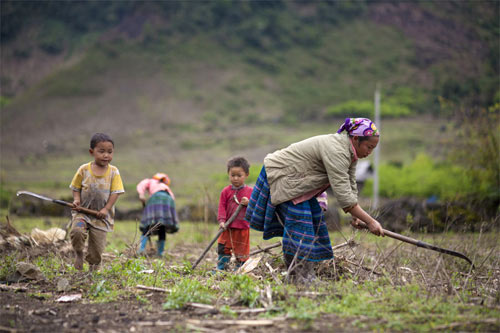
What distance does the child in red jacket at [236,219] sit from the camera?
5.61m

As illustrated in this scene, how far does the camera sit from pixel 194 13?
173ft

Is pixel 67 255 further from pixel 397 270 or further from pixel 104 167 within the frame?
pixel 397 270

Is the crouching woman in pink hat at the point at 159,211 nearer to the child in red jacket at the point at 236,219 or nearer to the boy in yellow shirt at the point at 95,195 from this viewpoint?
the child in red jacket at the point at 236,219

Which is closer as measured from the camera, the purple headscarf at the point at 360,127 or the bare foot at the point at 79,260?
the purple headscarf at the point at 360,127

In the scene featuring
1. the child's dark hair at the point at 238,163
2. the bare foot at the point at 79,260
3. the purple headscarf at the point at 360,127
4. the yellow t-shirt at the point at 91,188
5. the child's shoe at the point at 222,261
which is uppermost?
the purple headscarf at the point at 360,127

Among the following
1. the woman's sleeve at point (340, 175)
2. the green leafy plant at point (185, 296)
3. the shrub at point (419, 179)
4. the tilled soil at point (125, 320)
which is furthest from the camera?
the shrub at point (419, 179)

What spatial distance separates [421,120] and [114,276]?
116ft

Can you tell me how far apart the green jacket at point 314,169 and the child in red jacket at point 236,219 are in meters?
1.18

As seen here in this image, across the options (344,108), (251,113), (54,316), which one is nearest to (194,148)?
(251,113)

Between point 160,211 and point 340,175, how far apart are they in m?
3.91

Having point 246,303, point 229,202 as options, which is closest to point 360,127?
point 246,303

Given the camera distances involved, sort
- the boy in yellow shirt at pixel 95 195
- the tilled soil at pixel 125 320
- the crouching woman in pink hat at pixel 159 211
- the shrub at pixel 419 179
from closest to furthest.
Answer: the tilled soil at pixel 125 320
the boy in yellow shirt at pixel 95 195
the crouching woman in pink hat at pixel 159 211
the shrub at pixel 419 179

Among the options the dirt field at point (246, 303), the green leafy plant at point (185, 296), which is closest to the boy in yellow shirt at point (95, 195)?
the dirt field at point (246, 303)

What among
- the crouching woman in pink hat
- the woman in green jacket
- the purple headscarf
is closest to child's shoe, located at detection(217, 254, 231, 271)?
the woman in green jacket
